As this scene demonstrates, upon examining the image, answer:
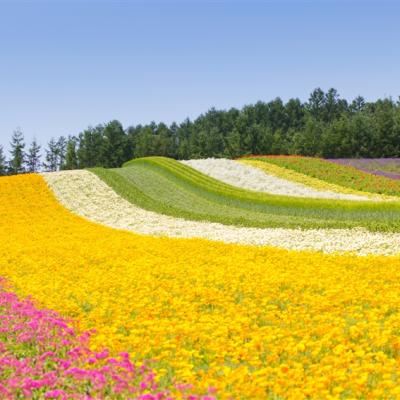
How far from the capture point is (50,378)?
25.1 feet

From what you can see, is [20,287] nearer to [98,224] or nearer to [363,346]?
[363,346]

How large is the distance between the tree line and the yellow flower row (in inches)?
2997

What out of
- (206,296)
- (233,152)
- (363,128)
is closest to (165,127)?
(233,152)

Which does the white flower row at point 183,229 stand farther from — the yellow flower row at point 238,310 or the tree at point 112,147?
the tree at point 112,147

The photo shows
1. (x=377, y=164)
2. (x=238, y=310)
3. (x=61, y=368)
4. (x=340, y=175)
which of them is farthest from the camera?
(x=377, y=164)

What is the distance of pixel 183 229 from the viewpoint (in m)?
29.4

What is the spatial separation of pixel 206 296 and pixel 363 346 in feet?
14.5

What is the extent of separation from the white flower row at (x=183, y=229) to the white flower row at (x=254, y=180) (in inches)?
473

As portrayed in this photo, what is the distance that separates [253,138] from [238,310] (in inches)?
3837

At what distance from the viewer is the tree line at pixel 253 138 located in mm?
92000

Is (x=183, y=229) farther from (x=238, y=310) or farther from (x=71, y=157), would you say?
(x=71, y=157)

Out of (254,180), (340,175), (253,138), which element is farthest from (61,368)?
(253,138)

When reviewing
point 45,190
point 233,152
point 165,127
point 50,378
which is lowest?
point 50,378

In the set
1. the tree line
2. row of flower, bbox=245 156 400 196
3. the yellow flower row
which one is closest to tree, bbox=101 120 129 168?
the tree line
